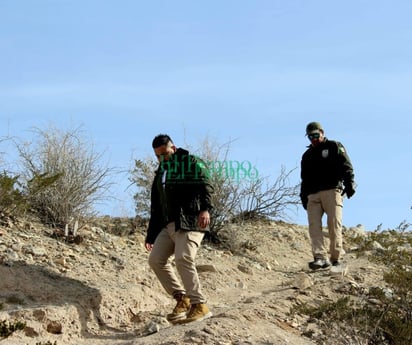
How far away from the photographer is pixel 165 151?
7648 mm

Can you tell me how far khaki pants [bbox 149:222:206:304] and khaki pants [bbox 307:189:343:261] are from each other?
2793 mm

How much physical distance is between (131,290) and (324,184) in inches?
117

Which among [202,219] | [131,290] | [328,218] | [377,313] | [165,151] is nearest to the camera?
[202,219]

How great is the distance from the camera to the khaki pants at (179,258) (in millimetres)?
7421

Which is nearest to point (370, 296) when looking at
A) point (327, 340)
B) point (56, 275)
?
point (327, 340)

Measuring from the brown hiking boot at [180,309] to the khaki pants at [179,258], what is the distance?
0.25ft

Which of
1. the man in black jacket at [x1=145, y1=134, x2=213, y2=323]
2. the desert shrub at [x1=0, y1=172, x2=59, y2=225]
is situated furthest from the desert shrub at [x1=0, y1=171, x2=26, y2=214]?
the man in black jacket at [x1=145, y1=134, x2=213, y2=323]

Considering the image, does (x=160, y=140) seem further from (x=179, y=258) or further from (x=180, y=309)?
(x=180, y=309)

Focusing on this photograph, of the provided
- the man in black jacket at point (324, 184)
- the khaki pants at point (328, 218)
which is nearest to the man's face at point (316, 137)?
the man in black jacket at point (324, 184)

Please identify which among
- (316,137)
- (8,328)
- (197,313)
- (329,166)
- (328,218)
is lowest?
(8,328)

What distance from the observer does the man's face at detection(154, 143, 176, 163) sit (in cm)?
764

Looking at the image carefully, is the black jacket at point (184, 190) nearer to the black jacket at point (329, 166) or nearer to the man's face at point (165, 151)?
the man's face at point (165, 151)

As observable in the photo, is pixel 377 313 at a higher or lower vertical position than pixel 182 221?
lower

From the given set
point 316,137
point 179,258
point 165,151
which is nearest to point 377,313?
point 179,258
